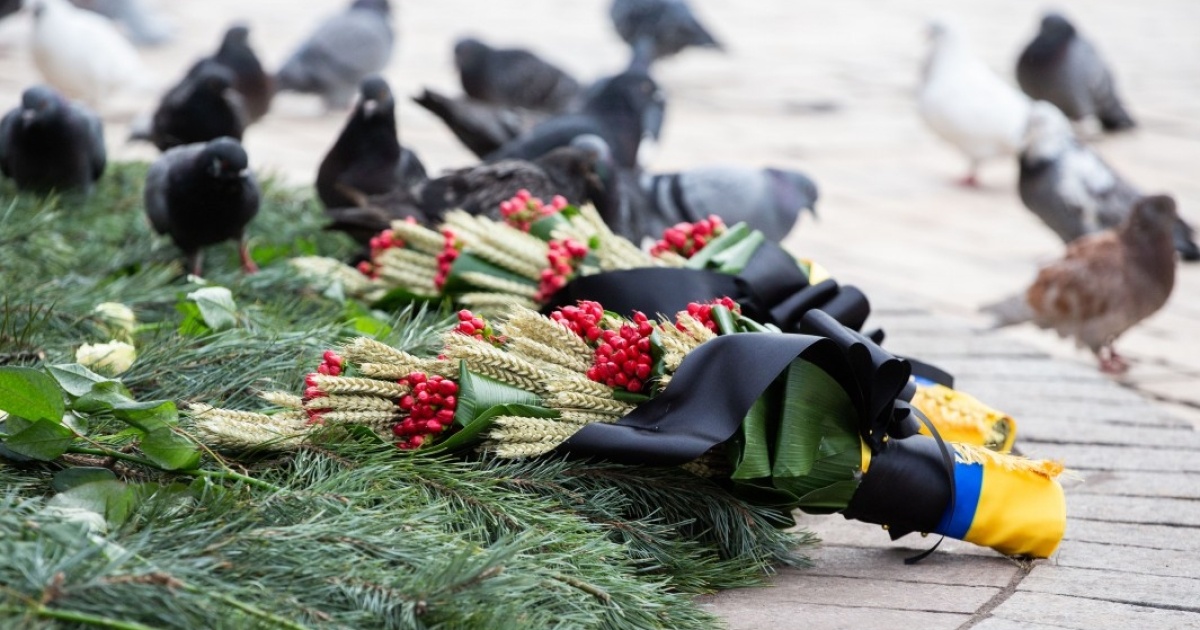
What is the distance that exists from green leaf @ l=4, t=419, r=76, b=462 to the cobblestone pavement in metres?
0.82

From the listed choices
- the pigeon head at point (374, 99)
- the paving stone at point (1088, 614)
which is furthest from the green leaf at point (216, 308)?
the pigeon head at point (374, 99)

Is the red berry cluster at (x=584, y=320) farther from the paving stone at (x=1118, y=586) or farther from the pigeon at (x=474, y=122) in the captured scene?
the pigeon at (x=474, y=122)

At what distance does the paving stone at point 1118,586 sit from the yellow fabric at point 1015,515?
1.6 inches

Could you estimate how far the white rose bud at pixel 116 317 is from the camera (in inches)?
86.5

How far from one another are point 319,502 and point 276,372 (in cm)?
48

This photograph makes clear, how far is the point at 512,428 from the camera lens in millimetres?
1700

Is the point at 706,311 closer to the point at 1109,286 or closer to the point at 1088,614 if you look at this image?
the point at 1088,614

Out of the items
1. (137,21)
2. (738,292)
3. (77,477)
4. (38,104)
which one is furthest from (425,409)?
(137,21)

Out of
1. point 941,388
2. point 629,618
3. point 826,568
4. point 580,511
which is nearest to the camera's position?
point 629,618

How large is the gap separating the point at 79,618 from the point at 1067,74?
790 centimetres

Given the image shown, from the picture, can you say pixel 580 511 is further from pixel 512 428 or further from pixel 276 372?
pixel 276 372

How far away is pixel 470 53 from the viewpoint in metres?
7.07

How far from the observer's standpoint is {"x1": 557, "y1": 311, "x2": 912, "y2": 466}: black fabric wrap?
1.67 meters

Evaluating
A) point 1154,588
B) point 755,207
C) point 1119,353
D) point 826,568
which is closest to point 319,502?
point 826,568
